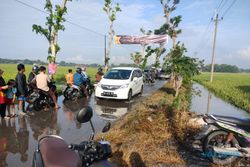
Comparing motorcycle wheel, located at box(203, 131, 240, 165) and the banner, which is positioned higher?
the banner

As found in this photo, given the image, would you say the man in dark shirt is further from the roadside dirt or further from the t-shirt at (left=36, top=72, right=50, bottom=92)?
the roadside dirt

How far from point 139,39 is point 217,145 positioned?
25857 millimetres

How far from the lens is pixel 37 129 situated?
700 cm

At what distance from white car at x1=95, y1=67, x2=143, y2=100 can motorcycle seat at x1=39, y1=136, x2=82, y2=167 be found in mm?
9325

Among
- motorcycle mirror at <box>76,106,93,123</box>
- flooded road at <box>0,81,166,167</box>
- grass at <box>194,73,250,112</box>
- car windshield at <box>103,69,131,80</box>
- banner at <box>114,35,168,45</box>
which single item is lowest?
grass at <box>194,73,250,112</box>

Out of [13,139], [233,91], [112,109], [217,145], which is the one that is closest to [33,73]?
[112,109]

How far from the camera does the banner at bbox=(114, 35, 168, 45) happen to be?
2877cm

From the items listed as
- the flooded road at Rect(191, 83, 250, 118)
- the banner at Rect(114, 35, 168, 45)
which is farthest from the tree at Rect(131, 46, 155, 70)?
the flooded road at Rect(191, 83, 250, 118)

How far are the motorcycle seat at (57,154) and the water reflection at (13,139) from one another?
2.42m

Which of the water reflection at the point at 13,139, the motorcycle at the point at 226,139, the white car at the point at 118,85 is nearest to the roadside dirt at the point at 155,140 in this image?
the motorcycle at the point at 226,139

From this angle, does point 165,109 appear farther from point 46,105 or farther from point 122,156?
point 46,105

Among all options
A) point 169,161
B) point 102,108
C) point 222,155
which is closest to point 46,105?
point 102,108

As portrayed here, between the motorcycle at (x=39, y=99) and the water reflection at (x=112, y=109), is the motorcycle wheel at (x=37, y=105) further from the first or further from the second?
the water reflection at (x=112, y=109)

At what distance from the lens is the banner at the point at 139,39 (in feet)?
94.4
